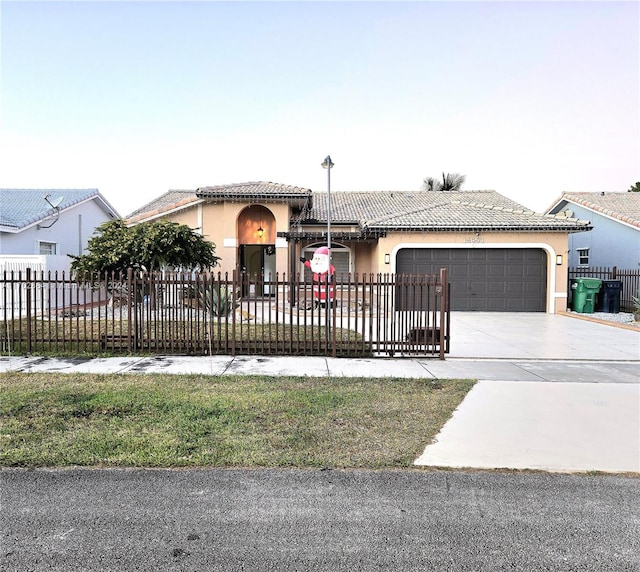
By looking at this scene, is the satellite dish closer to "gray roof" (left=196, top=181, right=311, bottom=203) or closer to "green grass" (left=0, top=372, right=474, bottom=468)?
"gray roof" (left=196, top=181, right=311, bottom=203)

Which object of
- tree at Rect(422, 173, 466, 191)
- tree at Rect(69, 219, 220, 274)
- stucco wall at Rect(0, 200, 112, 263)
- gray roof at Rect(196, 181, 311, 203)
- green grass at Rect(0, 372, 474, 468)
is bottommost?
green grass at Rect(0, 372, 474, 468)

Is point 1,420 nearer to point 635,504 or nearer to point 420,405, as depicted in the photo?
point 420,405

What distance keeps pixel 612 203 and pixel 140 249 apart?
24.8 metres

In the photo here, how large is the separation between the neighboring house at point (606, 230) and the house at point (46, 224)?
24921 mm

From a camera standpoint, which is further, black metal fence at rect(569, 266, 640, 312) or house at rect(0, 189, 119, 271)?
black metal fence at rect(569, 266, 640, 312)

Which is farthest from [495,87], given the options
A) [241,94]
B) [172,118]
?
[172,118]

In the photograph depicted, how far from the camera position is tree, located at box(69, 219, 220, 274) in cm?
1496

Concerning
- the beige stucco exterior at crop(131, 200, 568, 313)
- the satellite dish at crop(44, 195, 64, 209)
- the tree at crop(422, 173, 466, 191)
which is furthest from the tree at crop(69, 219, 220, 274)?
the tree at crop(422, 173, 466, 191)

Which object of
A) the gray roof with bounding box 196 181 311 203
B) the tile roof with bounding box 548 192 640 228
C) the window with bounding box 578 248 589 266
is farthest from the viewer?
the window with bounding box 578 248 589 266

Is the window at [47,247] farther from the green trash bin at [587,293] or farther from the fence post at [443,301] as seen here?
the green trash bin at [587,293]

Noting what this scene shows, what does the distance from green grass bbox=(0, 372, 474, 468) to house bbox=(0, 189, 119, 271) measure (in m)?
11.7

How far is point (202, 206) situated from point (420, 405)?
17012 millimetres

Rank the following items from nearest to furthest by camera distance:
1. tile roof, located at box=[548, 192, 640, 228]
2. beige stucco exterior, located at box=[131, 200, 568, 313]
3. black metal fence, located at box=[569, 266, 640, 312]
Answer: beige stucco exterior, located at box=[131, 200, 568, 313], black metal fence, located at box=[569, 266, 640, 312], tile roof, located at box=[548, 192, 640, 228]

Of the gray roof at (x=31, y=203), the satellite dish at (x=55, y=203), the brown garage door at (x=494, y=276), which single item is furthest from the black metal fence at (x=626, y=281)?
the gray roof at (x=31, y=203)
